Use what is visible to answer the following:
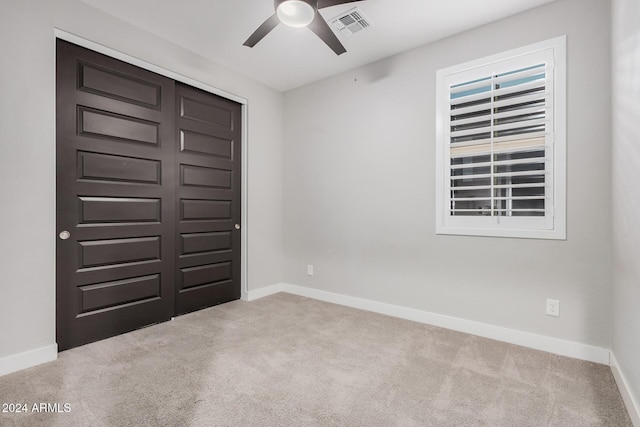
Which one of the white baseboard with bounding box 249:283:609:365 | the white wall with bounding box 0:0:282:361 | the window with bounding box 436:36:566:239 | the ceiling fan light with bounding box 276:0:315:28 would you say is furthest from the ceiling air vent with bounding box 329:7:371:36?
the white baseboard with bounding box 249:283:609:365

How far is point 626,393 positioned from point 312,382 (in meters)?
1.79

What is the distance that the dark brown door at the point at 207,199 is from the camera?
127 inches

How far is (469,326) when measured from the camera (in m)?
2.77

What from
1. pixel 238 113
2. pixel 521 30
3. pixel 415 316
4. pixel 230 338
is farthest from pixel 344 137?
pixel 230 338

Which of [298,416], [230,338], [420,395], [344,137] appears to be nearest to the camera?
[298,416]

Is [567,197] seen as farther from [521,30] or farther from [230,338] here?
[230,338]

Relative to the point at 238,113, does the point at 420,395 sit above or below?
below

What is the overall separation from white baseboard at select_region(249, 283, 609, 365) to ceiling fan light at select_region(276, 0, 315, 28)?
272 centimetres

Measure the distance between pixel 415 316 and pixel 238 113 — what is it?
3069mm

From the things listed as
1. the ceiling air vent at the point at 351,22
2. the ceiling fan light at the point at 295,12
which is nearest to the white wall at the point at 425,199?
the ceiling air vent at the point at 351,22

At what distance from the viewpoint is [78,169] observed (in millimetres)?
2459

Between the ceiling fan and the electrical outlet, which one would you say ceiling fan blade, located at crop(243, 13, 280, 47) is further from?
the electrical outlet

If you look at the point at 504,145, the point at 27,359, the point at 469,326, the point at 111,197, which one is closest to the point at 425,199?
the point at 504,145

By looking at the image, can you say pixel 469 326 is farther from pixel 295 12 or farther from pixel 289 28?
pixel 289 28
